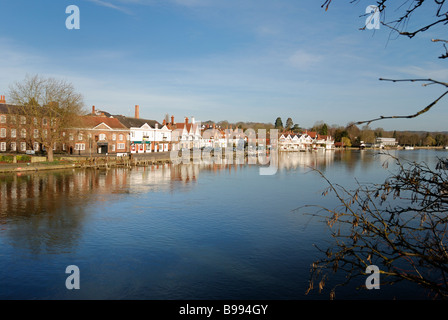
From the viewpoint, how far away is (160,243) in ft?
53.7

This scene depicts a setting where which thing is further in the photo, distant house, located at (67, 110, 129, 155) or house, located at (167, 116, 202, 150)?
house, located at (167, 116, 202, 150)

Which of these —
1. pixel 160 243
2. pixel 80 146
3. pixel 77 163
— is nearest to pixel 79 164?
pixel 77 163

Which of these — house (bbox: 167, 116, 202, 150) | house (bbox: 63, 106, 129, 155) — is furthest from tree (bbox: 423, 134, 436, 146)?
house (bbox: 63, 106, 129, 155)

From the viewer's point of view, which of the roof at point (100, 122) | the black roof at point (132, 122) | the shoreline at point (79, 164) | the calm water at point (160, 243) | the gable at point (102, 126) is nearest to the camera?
the calm water at point (160, 243)

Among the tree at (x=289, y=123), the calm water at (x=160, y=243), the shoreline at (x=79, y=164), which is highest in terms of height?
the tree at (x=289, y=123)

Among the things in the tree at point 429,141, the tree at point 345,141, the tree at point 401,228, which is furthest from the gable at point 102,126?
the tree at point 429,141

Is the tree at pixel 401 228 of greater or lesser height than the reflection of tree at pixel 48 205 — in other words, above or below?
above

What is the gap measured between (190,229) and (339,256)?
50.3 ft

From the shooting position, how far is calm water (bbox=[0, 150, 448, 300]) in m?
11.6

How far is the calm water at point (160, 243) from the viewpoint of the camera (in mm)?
11609

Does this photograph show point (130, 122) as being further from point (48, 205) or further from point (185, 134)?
point (48, 205)

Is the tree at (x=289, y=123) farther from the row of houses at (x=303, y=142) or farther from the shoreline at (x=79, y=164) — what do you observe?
the shoreline at (x=79, y=164)

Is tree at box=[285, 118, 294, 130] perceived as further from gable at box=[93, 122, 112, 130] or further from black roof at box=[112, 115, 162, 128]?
gable at box=[93, 122, 112, 130]

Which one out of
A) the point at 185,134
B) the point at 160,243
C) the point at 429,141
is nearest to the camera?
the point at 160,243
